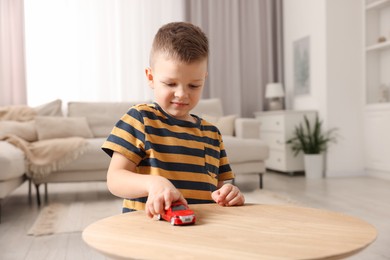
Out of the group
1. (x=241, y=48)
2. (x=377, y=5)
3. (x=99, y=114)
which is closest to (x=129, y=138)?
(x=99, y=114)

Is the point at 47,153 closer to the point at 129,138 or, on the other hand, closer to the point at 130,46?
the point at 130,46

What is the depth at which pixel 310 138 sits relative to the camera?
472cm

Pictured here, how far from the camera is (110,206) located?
328cm

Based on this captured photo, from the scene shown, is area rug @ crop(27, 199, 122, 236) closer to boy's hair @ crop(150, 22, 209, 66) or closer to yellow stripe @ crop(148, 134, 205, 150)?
yellow stripe @ crop(148, 134, 205, 150)

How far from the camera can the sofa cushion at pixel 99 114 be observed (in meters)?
4.31

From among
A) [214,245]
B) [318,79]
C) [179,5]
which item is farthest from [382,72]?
[214,245]

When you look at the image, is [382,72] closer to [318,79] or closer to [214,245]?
[318,79]

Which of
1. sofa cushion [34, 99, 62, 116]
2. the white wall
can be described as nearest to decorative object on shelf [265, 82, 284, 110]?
the white wall

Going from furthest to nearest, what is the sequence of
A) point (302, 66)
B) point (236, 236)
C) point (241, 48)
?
1. point (241, 48)
2. point (302, 66)
3. point (236, 236)

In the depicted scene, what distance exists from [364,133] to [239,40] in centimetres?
193

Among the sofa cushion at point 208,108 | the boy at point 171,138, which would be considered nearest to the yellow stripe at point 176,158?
the boy at point 171,138

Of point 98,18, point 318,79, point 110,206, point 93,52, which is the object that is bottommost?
point 110,206

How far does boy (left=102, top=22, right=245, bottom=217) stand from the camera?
2.96 ft

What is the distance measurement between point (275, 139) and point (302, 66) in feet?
3.15
